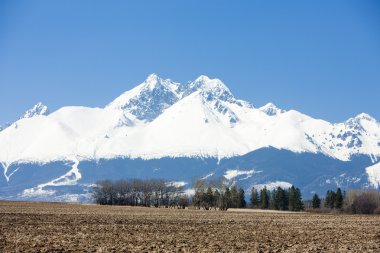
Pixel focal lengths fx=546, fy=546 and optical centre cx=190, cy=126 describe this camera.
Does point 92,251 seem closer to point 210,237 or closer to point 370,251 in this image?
point 210,237

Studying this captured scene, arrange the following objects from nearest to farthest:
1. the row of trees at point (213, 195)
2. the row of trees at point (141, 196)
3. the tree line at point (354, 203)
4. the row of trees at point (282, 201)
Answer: the tree line at point (354, 203), the row of trees at point (213, 195), the row of trees at point (282, 201), the row of trees at point (141, 196)

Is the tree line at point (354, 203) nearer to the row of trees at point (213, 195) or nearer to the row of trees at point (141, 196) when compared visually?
the row of trees at point (213, 195)

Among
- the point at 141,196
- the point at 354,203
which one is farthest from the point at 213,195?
the point at 354,203

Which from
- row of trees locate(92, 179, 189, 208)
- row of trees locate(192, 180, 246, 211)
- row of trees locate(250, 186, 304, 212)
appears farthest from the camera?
row of trees locate(92, 179, 189, 208)

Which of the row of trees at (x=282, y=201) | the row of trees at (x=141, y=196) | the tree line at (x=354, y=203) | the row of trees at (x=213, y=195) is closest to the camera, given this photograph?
the tree line at (x=354, y=203)

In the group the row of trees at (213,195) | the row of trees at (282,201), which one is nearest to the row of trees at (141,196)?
the row of trees at (213,195)

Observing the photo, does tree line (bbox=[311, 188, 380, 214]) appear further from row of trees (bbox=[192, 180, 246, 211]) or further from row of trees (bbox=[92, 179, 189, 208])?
row of trees (bbox=[92, 179, 189, 208])

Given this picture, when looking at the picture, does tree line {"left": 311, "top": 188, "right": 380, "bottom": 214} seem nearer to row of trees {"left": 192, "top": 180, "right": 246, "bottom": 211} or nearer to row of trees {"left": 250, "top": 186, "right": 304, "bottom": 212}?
row of trees {"left": 250, "top": 186, "right": 304, "bottom": 212}

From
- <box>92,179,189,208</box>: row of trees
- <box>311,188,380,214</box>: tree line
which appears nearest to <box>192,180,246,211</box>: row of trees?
<box>92,179,189,208</box>: row of trees

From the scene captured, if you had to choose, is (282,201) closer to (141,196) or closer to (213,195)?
(213,195)

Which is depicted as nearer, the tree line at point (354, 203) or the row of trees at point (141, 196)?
the tree line at point (354, 203)

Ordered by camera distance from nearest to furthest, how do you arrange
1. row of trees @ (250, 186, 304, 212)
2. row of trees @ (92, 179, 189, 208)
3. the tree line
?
1. the tree line
2. row of trees @ (250, 186, 304, 212)
3. row of trees @ (92, 179, 189, 208)

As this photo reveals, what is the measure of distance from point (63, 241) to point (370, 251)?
19365mm

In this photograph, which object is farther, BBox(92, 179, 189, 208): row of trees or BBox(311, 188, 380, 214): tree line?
BBox(92, 179, 189, 208): row of trees
